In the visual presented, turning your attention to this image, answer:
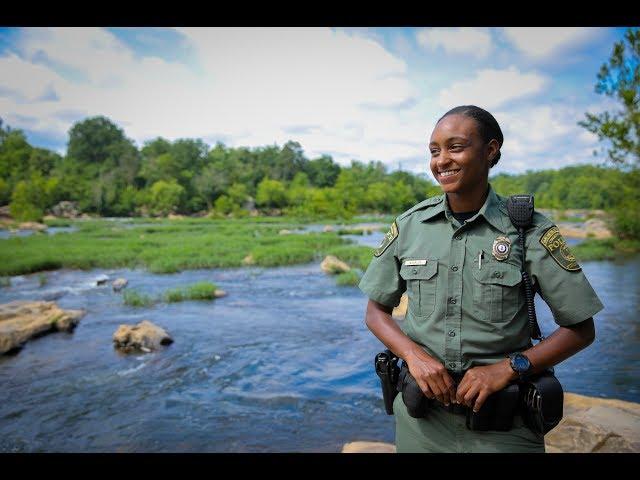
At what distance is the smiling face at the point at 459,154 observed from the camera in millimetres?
1950

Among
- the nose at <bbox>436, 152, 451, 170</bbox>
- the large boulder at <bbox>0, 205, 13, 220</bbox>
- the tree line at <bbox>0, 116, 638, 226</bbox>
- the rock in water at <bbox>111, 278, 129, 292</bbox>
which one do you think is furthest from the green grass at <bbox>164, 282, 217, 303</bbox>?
the large boulder at <bbox>0, 205, 13, 220</bbox>

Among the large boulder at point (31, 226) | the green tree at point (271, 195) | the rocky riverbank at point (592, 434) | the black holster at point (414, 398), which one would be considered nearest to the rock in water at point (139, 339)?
the rocky riverbank at point (592, 434)

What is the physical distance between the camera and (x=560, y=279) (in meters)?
1.83

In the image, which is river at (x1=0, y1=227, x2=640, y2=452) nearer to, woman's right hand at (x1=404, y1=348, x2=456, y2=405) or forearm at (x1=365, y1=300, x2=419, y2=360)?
forearm at (x1=365, y1=300, x2=419, y2=360)

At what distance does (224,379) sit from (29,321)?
539 centimetres

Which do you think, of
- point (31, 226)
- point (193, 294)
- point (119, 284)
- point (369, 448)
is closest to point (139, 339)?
point (193, 294)

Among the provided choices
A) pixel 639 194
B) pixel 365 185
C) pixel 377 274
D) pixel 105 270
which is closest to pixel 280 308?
pixel 105 270

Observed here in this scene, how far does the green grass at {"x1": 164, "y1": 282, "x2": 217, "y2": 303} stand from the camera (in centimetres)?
1485

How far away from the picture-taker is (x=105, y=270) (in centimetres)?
2106

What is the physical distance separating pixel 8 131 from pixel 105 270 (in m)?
22.8

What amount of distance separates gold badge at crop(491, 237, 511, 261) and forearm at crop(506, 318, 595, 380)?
32cm

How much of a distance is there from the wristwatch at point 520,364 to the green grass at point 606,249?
76.1 feet
